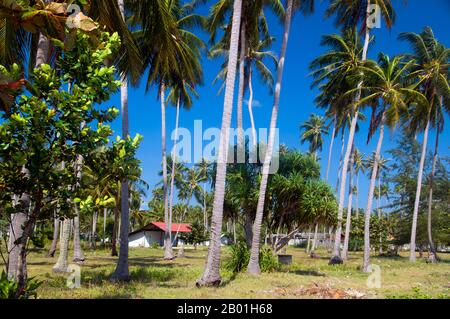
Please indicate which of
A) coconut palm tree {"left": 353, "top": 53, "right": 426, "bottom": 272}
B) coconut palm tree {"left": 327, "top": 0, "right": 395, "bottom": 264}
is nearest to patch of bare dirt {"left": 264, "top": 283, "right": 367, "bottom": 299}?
coconut palm tree {"left": 353, "top": 53, "right": 426, "bottom": 272}

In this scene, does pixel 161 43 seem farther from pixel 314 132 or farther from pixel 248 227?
pixel 314 132

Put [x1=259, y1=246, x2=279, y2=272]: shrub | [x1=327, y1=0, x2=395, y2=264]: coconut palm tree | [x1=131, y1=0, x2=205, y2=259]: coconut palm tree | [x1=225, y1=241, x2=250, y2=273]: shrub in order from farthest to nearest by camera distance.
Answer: [x1=327, y1=0, x2=395, y2=264]: coconut palm tree < [x1=259, y1=246, x2=279, y2=272]: shrub < [x1=225, y1=241, x2=250, y2=273]: shrub < [x1=131, y1=0, x2=205, y2=259]: coconut palm tree

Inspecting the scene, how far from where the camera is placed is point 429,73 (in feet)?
90.6

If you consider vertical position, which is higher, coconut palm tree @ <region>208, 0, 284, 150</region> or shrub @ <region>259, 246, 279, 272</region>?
coconut palm tree @ <region>208, 0, 284, 150</region>

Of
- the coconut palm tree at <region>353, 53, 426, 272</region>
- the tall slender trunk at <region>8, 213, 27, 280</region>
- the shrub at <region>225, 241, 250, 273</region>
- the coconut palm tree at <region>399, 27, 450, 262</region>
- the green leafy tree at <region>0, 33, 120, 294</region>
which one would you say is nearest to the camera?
the green leafy tree at <region>0, 33, 120, 294</region>

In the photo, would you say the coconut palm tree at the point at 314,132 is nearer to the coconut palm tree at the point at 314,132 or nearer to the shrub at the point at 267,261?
the coconut palm tree at the point at 314,132

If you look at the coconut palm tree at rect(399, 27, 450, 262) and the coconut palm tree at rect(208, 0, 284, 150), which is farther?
the coconut palm tree at rect(399, 27, 450, 262)

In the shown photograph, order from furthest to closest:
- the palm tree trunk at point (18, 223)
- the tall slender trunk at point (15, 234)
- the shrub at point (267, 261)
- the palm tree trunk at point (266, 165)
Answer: the shrub at point (267, 261), the palm tree trunk at point (266, 165), the tall slender trunk at point (15, 234), the palm tree trunk at point (18, 223)

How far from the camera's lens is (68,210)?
623cm

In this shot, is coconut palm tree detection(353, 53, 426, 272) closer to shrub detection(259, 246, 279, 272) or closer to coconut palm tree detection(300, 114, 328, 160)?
shrub detection(259, 246, 279, 272)

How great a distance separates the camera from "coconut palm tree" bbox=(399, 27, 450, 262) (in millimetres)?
27047

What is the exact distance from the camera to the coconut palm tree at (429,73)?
2705 centimetres

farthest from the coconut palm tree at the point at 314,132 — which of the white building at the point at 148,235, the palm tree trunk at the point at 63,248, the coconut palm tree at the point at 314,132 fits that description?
the palm tree trunk at the point at 63,248
